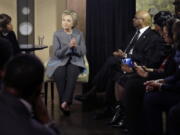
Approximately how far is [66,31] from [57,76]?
2.07 ft

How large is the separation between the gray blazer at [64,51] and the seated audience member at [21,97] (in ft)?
12.3

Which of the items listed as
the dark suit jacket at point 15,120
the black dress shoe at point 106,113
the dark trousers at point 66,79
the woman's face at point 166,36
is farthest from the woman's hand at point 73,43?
the dark suit jacket at point 15,120

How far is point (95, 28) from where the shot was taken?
6113mm

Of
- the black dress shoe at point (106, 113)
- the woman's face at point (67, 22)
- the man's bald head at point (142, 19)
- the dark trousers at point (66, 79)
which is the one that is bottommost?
the black dress shoe at point (106, 113)

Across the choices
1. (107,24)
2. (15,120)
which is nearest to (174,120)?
(15,120)

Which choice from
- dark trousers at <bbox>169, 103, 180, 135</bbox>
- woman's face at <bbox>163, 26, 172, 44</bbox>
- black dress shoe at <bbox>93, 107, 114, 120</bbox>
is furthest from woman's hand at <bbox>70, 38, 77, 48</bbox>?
dark trousers at <bbox>169, 103, 180, 135</bbox>

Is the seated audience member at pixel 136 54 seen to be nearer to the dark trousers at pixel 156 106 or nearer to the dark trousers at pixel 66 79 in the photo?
the dark trousers at pixel 66 79

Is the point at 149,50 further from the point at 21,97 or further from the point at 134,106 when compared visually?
the point at 21,97

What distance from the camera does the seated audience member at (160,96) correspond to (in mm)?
4012

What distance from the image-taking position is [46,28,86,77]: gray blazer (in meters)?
5.69

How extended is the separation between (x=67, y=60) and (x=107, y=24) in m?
0.80

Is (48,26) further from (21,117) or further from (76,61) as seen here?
(21,117)

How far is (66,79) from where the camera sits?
5.64 m

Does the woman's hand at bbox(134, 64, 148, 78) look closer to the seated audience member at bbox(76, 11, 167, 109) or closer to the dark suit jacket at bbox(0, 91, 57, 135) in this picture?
the seated audience member at bbox(76, 11, 167, 109)
